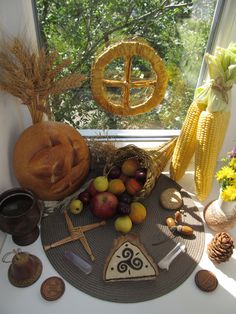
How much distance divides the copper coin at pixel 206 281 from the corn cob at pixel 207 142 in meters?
0.27

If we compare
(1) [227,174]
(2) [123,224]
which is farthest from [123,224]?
(1) [227,174]

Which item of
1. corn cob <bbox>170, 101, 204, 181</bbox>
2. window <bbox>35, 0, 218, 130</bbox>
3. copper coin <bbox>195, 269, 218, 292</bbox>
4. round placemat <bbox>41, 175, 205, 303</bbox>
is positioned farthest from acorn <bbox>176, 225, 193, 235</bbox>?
window <bbox>35, 0, 218, 130</bbox>

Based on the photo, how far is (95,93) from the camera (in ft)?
2.77

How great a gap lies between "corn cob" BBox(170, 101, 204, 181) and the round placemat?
0.10m

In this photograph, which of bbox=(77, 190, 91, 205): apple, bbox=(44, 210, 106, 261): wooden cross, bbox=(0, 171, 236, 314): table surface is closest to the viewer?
bbox=(0, 171, 236, 314): table surface

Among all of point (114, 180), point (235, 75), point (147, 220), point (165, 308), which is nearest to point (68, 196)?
point (114, 180)

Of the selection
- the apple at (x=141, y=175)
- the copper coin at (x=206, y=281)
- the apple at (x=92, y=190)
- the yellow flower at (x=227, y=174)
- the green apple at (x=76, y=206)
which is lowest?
the copper coin at (x=206, y=281)

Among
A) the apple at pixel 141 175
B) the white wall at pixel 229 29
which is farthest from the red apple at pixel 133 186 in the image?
the white wall at pixel 229 29

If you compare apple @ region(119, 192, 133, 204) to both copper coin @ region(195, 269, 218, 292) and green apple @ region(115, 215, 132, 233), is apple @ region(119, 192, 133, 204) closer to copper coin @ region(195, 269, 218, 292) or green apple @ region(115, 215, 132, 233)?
green apple @ region(115, 215, 132, 233)

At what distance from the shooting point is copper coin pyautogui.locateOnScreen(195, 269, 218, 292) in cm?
70

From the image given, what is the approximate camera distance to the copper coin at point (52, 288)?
67 centimetres

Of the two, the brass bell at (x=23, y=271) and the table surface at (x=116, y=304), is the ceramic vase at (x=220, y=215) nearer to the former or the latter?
the table surface at (x=116, y=304)

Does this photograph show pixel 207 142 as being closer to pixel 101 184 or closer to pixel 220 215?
pixel 220 215

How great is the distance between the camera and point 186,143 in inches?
35.6
